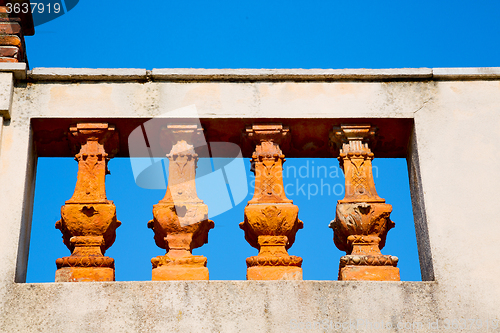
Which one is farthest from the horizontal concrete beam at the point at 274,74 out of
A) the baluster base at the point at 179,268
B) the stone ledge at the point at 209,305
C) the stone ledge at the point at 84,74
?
the stone ledge at the point at 209,305

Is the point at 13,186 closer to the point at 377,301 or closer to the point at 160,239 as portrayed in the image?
the point at 160,239

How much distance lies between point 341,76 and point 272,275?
5.83ft

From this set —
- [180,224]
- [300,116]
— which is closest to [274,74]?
[300,116]

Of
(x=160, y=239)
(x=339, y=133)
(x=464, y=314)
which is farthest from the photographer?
(x=339, y=133)

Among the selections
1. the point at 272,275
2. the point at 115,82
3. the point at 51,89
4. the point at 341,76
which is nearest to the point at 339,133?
the point at 341,76

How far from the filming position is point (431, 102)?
6.22m

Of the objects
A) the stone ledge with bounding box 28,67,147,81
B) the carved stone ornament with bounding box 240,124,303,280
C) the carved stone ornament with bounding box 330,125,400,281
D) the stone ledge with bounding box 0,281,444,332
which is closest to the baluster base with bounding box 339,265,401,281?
the carved stone ornament with bounding box 330,125,400,281

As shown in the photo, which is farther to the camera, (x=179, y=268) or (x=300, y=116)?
(x=300, y=116)

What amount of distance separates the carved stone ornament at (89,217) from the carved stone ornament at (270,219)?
1016 mm

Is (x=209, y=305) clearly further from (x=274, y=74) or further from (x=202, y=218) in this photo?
(x=274, y=74)

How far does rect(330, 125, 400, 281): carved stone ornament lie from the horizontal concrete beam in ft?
1.50

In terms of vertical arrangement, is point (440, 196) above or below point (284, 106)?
below

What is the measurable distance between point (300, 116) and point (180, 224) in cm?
130

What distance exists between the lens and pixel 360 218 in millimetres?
5719
